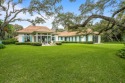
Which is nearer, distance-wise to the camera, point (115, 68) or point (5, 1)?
point (115, 68)

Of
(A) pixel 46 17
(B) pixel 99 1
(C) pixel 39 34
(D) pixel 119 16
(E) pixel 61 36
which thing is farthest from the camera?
(E) pixel 61 36

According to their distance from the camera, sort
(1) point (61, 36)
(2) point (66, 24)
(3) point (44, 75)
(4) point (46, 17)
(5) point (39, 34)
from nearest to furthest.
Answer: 1. (3) point (44, 75)
2. (2) point (66, 24)
3. (4) point (46, 17)
4. (5) point (39, 34)
5. (1) point (61, 36)

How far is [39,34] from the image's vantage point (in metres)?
31.1

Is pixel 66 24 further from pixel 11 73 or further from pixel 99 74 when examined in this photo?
pixel 11 73

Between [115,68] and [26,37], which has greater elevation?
[26,37]

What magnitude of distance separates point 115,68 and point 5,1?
1457 centimetres

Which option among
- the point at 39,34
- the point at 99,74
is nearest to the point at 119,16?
the point at 99,74

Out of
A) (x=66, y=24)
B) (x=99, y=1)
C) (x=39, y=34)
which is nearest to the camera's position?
(x=66, y=24)

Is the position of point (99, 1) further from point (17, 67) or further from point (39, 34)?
point (39, 34)

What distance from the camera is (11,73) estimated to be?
669cm

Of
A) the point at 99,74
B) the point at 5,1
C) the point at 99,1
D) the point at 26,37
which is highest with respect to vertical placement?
the point at 5,1

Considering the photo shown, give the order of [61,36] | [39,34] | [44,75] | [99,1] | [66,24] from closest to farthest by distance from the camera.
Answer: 1. [44,75]
2. [66,24]
3. [99,1]
4. [39,34]
5. [61,36]

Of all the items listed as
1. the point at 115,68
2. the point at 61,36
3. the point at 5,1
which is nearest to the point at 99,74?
the point at 115,68

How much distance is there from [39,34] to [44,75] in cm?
2528
